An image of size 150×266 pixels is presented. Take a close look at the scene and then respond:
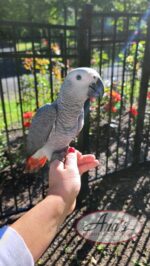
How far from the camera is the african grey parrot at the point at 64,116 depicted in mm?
1432

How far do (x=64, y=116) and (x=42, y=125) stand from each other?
207 mm

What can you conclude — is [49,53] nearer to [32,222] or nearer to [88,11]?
[88,11]

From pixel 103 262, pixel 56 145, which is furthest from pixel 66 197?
pixel 103 262

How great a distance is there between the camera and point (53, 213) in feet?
3.38

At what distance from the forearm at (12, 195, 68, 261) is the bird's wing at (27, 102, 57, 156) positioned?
0.68 meters

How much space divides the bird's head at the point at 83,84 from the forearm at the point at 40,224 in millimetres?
602

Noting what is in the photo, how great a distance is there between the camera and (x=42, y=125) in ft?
5.68

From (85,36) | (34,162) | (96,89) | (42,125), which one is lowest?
(34,162)

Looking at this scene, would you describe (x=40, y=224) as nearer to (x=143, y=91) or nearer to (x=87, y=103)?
(x=87, y=103)

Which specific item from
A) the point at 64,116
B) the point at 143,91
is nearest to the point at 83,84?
the point at 64,116

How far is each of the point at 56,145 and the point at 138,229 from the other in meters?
1.39

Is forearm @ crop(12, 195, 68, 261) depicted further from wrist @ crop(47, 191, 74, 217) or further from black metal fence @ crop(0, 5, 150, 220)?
black metal fence @ crop(0, 5, 150, 220)

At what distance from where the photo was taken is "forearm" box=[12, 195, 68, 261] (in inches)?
36.3

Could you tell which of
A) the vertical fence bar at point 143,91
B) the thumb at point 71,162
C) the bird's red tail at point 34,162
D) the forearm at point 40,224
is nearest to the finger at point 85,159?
the thumb at point 71,162
